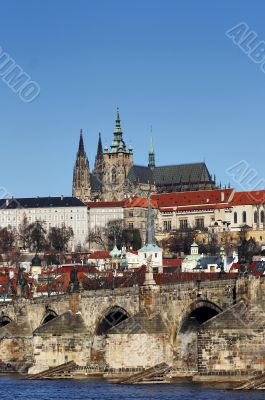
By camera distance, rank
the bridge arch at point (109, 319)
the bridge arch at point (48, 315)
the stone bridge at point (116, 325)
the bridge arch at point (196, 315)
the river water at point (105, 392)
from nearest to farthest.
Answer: the river water at point (105, 392) → the bridge arch at point (196, 315) → the stone bridge at point (116, 325) → the bridge arch at point (109, 319) → the bridge arch at point (48, 315)

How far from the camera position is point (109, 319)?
75750 millimetres

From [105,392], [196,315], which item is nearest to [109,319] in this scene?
[196,315]

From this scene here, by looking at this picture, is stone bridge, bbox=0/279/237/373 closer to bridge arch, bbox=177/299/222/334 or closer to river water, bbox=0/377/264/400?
bridge arch, bbox=177/299/222/334

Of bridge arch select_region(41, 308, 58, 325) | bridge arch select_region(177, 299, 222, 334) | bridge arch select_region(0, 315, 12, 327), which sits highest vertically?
bridge arch select_region(0, 315, 12, 327)

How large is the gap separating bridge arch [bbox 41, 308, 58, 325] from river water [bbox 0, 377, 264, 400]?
11243 mm

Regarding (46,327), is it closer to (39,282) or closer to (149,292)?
(149,292)

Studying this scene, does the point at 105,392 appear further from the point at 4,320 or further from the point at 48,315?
the point at 4,320

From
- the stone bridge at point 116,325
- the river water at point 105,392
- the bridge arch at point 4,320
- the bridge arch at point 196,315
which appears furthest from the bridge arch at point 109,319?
the bridge arch at point 4,320

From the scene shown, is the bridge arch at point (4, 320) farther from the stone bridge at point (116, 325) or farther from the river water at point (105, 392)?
the river water at point (105, 392)

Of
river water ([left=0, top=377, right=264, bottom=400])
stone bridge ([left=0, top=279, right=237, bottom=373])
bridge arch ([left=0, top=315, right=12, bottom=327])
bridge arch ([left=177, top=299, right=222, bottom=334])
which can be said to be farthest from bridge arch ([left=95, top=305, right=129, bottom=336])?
bridge arch ([left=0, top=315, right=12, bottom=327])

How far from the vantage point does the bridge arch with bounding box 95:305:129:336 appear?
74562 mm

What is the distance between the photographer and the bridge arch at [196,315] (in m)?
66.2

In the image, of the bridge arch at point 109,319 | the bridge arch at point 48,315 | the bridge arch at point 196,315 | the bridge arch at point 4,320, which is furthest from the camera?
the bridge arch at point 4,320

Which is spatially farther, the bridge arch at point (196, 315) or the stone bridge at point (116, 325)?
the stone bridge at point (116, 325)
